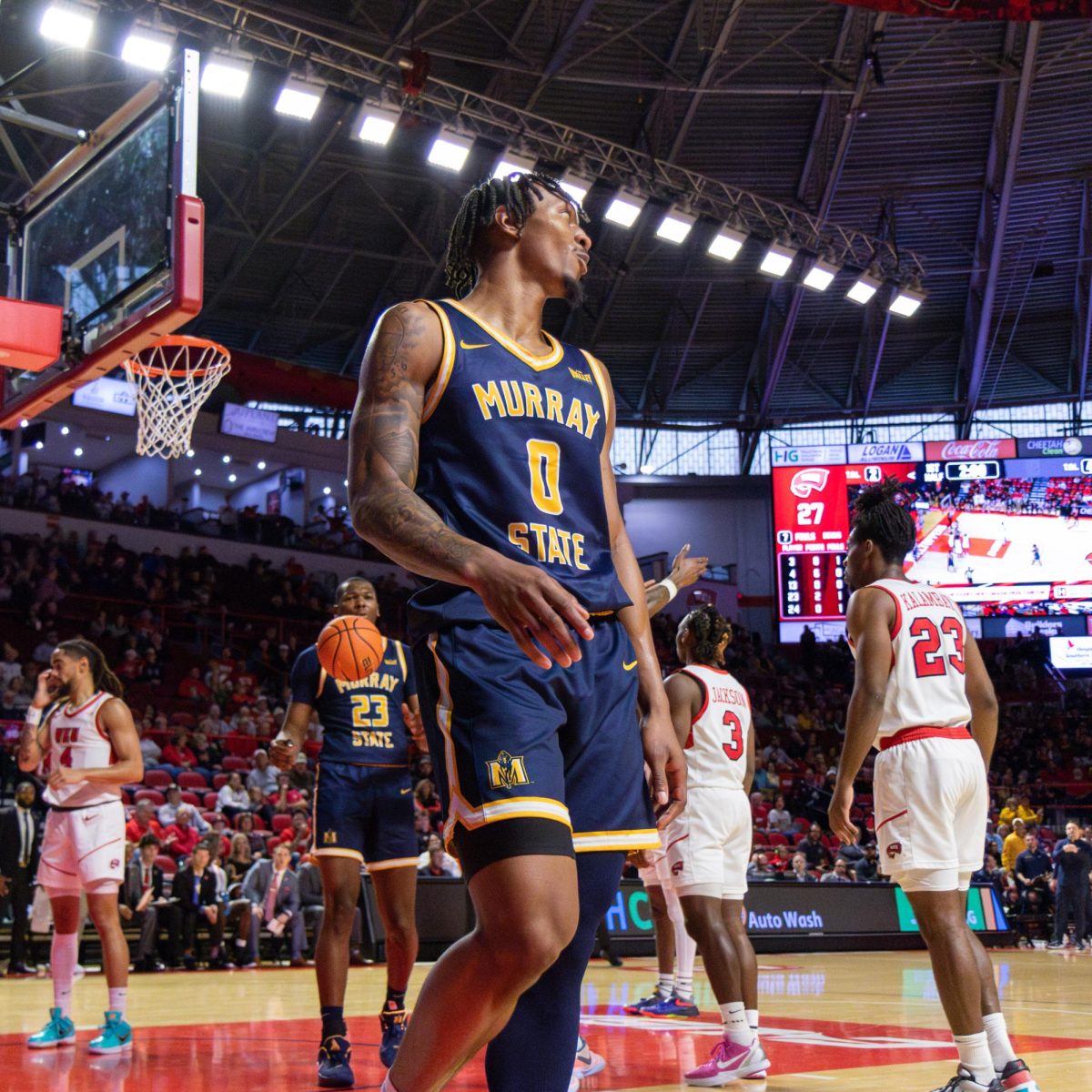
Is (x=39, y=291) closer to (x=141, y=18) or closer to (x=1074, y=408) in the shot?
(x=141, y=18)

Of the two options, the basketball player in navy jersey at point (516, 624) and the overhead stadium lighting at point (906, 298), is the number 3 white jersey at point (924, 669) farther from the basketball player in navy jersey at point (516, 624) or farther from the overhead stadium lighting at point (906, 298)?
the overhead stadium lighting at point (906, 298)

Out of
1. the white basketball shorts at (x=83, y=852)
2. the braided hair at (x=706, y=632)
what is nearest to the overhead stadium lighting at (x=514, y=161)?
the braided hair at (x=706, y=632)

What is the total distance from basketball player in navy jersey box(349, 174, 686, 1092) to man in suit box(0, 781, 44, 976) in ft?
34.4

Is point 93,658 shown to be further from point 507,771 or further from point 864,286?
point 864,286

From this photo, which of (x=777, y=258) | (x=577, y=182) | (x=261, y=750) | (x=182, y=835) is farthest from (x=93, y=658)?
(x=777, y=258)

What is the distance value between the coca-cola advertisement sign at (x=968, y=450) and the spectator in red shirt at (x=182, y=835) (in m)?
16.0

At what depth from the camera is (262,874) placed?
1323cm

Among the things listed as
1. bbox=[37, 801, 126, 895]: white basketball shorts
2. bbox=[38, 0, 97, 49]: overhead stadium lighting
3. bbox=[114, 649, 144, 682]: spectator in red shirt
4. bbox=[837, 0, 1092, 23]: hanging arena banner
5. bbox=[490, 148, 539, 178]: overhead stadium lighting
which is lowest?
bbox=[37, 801, 126, 895]: white basketball shorts

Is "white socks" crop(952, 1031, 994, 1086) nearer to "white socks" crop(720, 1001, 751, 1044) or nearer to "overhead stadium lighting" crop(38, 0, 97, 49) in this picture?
"white socks" crop(720, 1001, 751, 1044)

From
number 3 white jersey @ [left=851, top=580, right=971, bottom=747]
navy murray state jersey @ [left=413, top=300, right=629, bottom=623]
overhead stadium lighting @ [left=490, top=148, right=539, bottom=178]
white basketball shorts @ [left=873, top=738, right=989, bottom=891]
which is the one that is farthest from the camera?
overhead stadium lighting @ [left=490, top=148, right=539, bottom=178]

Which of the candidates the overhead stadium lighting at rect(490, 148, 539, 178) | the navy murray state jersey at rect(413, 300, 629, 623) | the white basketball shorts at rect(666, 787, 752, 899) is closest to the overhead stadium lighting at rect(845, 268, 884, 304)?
the overhead stadium lighting at rect(490, 148, 539, 178)

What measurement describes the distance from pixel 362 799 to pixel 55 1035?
2.00 m

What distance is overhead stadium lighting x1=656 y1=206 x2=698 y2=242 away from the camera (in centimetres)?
1997

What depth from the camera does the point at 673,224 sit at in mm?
20047
